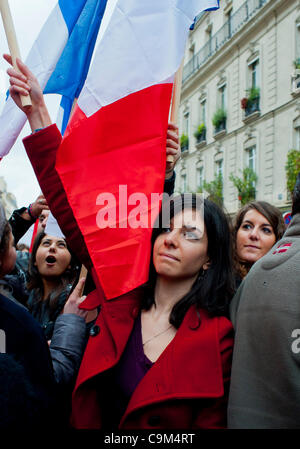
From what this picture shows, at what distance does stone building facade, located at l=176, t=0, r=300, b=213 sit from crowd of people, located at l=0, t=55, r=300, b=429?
12.2 meters

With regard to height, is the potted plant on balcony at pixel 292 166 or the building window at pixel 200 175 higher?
the building window at pixel 200 175

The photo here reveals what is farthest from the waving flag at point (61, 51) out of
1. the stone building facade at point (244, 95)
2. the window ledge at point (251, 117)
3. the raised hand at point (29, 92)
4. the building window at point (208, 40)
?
the building window at point (208, 40)

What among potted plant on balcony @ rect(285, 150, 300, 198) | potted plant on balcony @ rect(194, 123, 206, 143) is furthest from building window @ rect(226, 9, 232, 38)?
potted plant on balcony @ rect(285, 150, 300, 198)

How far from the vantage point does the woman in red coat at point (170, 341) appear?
1.63 meters

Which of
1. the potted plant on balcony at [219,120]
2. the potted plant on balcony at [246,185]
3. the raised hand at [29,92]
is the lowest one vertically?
the raised hand at [29,92]

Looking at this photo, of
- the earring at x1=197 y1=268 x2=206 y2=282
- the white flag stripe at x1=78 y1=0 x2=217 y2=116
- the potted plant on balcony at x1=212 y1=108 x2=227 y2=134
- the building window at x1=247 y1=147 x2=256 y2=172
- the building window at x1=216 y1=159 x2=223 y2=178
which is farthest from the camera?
the building window at x1=216 y1=159 x2=223 y2=178

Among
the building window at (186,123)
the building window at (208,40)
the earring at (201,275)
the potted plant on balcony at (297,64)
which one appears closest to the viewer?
the earring at (201,275)

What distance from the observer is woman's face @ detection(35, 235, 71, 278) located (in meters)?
3.06

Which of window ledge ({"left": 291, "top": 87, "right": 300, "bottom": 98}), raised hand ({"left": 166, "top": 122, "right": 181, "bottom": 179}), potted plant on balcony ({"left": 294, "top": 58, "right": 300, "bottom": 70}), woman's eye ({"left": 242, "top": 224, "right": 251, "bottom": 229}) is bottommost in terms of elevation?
woman's eye ({"left": 242, "top": 224, "right": 251, "bottom": 229})

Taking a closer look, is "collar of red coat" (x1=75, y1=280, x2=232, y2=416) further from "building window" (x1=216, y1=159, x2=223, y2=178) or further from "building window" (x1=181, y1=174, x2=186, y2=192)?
"building window" (x1=181, y1=174, x2=186, y2=192)

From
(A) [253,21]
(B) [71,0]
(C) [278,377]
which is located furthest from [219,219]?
(A) [253,21]

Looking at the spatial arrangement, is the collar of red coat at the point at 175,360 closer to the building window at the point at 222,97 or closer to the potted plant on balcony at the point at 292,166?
the potted plant on balcony at the point at 292,166

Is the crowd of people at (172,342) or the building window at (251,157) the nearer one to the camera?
the crowd of people at (172,342)
